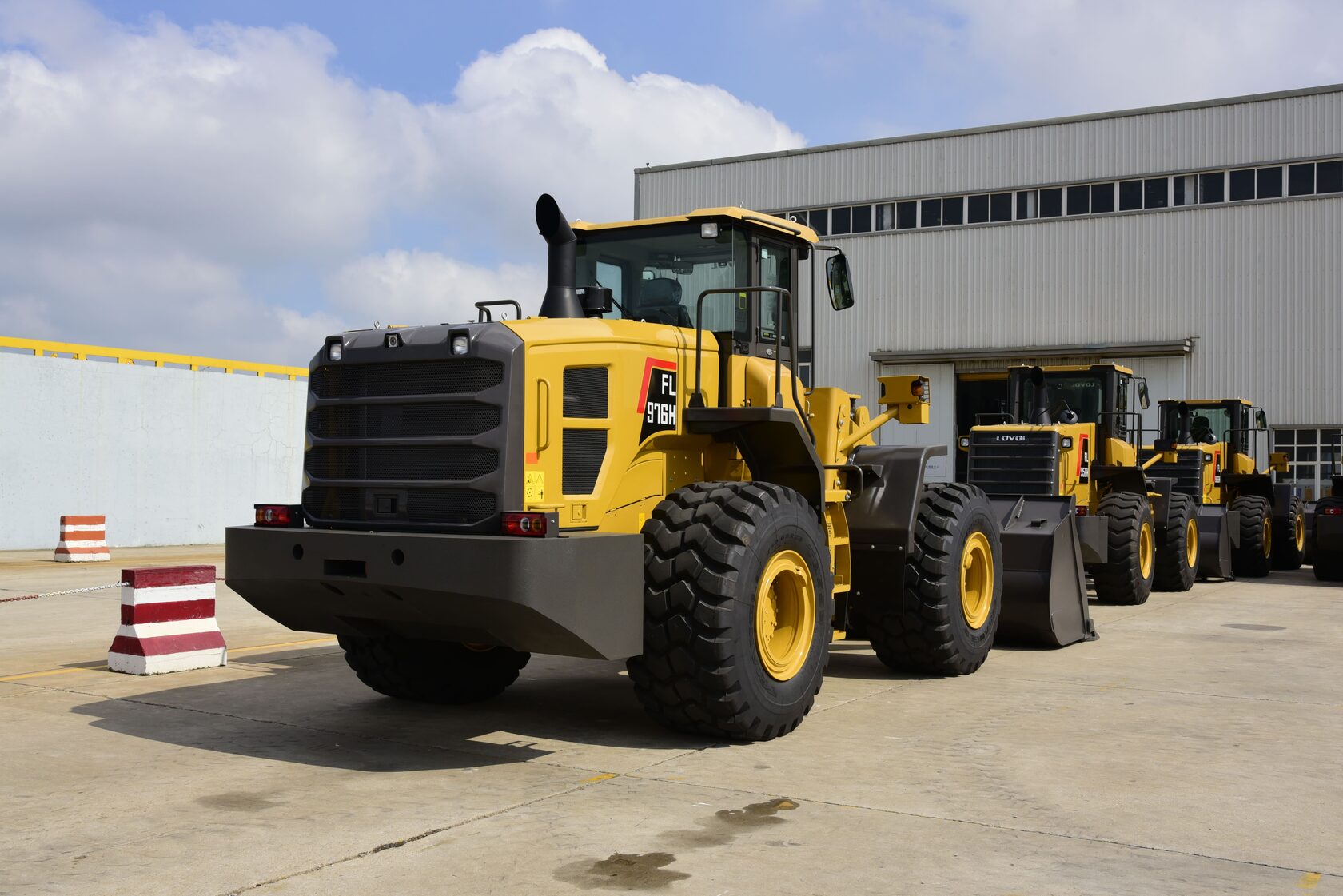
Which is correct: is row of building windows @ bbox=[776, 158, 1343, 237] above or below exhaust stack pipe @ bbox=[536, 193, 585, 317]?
above

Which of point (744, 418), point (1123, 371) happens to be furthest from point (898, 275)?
point (744, 418)

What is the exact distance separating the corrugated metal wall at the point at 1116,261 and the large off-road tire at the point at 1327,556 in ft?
34.5

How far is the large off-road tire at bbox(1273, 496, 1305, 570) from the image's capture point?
867 inches

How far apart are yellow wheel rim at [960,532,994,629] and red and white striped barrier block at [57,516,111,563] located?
16.6 meters

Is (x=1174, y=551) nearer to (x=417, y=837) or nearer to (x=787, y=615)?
(x=787, y=615)

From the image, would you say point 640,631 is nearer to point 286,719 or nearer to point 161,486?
point 286,719

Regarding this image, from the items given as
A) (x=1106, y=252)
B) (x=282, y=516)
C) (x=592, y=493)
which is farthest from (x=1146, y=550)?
(x=1106, y=252)

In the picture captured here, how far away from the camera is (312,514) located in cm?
705

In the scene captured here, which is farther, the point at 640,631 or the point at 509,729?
the point at 509,729

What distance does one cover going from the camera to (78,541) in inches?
840

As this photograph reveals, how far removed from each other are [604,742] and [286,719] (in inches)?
77.7

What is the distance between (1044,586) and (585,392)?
5.65 metres

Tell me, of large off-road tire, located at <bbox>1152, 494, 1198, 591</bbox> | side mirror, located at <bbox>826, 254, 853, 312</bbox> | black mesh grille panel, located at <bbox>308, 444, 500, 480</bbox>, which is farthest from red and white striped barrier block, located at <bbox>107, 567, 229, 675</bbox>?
large off-road tire, located at <bbox>1152, 494, 1198, 591</bbox>

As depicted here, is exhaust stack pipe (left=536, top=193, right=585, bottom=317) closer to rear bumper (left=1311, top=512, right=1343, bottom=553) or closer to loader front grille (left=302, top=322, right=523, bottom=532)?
loader front grille (left=302, top=322, right=523, bottom=532)
